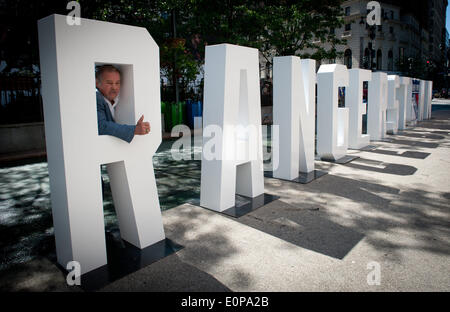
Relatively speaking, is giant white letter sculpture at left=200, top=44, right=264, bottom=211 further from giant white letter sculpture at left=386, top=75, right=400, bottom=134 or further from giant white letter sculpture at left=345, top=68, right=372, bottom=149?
giant white letter sculpture at left=386, top=75, right=400, bottom=134

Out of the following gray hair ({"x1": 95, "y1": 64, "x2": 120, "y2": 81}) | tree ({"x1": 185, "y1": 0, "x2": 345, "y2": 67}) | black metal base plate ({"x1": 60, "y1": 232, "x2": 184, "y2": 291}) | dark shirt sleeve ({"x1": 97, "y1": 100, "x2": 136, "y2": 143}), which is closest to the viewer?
black metal base plate ({"x1": 60, "y1": 232, "x2": 184, "y2": 291})

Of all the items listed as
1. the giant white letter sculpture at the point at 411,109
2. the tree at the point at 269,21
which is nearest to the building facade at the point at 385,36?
the tree at the point at 269,21

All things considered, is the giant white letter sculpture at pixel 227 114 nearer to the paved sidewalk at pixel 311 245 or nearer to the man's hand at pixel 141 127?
the paved sidewalk at pixel 311 245

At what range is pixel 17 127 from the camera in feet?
30.7

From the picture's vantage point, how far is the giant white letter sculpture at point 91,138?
271 centimetres

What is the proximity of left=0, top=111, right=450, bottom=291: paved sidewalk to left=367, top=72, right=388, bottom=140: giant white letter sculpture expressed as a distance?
485cm

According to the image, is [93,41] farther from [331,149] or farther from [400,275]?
A: [331,149]

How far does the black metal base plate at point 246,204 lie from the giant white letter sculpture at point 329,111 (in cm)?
292

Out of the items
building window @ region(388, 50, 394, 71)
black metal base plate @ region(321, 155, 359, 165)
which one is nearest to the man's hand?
black metal base plate @ region(321, 155, 359, 165)

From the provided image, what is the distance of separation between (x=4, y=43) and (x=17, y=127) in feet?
17.7

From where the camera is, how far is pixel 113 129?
3.06 m

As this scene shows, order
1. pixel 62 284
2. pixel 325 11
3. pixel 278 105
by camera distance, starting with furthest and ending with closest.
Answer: pixel 325 11 → pixel 278 105 → pixel 62 284

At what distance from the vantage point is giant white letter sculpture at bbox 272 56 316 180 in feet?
18.8
